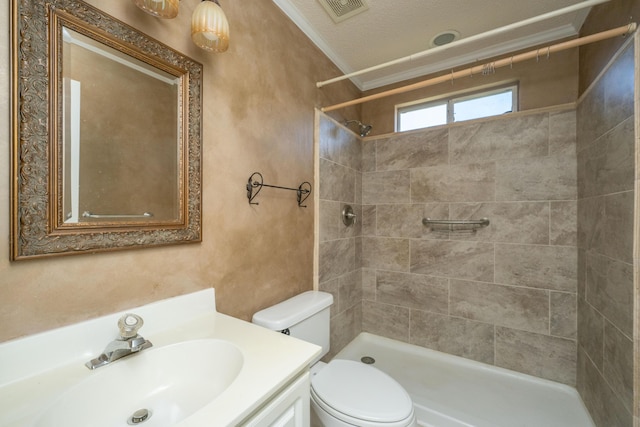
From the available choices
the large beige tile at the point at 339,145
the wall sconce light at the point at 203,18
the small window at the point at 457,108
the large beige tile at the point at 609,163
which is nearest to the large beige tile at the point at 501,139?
the small window at the point at 457,108

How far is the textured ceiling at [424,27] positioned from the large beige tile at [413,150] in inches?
23.2

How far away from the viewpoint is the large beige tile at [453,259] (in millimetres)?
1996

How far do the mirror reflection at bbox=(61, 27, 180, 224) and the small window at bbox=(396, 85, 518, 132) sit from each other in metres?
2.02

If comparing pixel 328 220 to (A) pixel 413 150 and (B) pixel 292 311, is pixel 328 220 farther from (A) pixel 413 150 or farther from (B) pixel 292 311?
(A) pixel 413 150

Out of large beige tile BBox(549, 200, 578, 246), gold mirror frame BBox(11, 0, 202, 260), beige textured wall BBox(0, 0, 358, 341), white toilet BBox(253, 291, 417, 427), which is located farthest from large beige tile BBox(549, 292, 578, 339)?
gold mirror frame BBox(11, 0, 202, 260)

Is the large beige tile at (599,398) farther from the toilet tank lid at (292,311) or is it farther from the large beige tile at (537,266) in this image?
the toilet tank lid at (292,311)

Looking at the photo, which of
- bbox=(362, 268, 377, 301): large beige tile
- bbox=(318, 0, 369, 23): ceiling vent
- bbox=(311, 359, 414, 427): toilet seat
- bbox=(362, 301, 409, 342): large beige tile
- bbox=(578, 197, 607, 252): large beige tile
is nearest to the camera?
bbox=(311, 359, 414, 427): toilet seat

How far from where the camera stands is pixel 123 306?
88 centimetres

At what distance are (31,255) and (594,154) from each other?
99.5 inches

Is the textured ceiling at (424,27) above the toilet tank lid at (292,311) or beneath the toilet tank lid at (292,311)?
above

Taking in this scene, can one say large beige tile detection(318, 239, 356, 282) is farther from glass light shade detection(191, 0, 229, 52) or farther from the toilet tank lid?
glass light shade detection(191, 0, 229, 52)

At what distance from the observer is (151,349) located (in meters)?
0.83

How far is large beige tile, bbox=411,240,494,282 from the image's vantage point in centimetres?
200

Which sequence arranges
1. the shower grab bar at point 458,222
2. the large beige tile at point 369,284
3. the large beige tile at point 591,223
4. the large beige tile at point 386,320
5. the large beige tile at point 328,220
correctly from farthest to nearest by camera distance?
1. the large beige tile at point 369,284
2. the large beige tile at point 386,320
3. the shower grab bar at point 458,222
4. the large beige tile at point 328,220
5. the large beige tile at point 591,223
